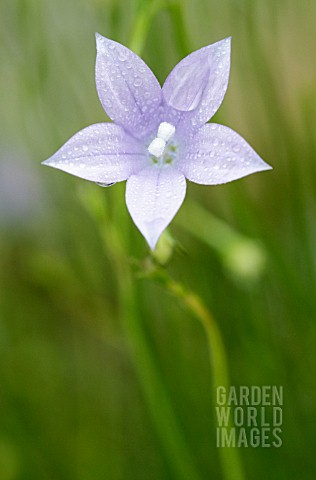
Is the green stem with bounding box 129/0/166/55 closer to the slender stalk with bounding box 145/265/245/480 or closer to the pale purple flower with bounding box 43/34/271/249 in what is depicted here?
the pale purple flower with bounding box 43/34/271/249

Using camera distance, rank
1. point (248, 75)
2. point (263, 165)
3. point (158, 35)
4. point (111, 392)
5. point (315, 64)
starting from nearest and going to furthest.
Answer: point (263, 165), point (158, 35), point (248, 75), point (111, 392), point (315, 64)

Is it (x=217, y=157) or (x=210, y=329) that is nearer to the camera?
(x=217, y=157)

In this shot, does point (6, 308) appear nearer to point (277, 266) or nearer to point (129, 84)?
point (277, 266)

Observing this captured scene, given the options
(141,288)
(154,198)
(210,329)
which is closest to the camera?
(154,198)

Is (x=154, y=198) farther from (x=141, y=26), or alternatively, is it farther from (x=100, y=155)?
(x=141, y=26)

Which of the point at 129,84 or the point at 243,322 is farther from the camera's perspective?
the point at 243,322

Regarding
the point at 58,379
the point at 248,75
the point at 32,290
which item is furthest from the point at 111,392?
the point at 248,75

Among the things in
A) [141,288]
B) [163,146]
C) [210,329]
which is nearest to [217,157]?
[163,146]

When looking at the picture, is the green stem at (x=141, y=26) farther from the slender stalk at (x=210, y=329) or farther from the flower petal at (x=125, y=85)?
the slender stalk at (x=210, y=329)
